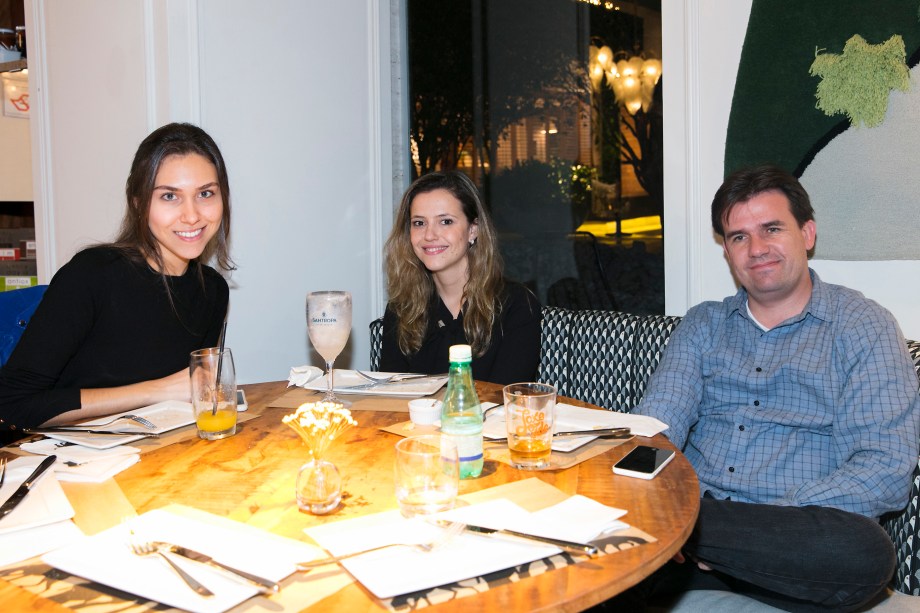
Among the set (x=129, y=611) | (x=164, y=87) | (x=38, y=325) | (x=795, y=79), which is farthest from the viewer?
(x=164, y=87)

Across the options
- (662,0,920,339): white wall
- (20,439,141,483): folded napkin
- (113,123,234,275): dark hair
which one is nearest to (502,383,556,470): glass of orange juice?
(20,439,141,483): folded napkin

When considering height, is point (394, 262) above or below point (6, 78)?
below

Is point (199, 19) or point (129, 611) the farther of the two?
point (199, 19)

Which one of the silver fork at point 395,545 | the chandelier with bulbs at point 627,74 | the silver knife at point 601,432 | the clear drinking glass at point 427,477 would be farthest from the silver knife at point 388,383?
the chandelier with bulbs at point 627,74

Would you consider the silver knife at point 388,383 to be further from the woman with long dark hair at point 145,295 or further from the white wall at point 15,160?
the white wall at point 15,160

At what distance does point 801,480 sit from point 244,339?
1995mm

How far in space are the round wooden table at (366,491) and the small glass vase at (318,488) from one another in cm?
2

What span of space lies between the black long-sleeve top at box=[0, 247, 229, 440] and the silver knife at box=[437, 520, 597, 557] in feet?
3.72

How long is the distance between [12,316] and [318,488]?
163 centimetres

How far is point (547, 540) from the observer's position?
1016mm

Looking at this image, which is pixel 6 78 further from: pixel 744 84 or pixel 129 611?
pixel 129 611

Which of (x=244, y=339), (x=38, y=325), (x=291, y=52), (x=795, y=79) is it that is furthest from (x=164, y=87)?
(x=795, y=79)

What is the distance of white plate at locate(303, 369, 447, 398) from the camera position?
1876 mm

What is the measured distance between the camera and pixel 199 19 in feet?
9.07
